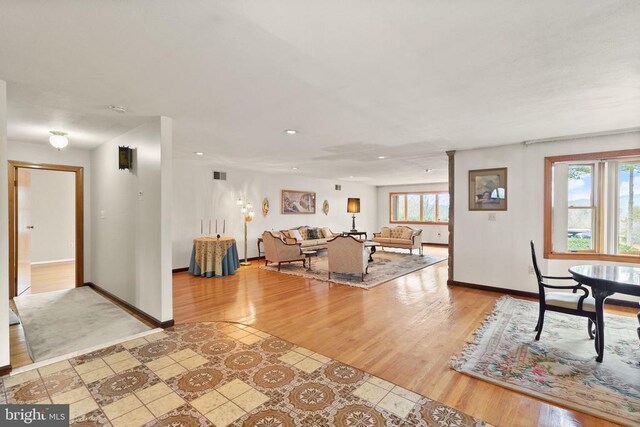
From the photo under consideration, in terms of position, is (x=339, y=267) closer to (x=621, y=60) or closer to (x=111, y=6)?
(x=621, y=60)

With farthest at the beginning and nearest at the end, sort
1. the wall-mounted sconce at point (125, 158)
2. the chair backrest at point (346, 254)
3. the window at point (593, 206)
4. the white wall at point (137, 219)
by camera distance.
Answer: the chair backrest at point (346, 254)
the window at point (593, 206)
the wall-mounted sconce at point (125, 158)
the white wall at point (137, 219)

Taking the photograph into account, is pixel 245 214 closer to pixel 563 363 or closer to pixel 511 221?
pixel 511 221

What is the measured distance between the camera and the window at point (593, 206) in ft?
13.9

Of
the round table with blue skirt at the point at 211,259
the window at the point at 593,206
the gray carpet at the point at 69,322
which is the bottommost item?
the gray carpet at the point at 69,322

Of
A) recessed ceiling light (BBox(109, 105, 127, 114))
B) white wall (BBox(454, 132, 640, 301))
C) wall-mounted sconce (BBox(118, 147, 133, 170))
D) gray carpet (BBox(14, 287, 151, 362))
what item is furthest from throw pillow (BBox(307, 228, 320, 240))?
recessed ceiling light (BBox(109, 105, 127, 114))

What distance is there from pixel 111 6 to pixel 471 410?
322 centimetres

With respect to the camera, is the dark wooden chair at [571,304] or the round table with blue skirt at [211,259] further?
the round table with blue skirt at [211,259]

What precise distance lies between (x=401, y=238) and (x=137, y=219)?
717 cm

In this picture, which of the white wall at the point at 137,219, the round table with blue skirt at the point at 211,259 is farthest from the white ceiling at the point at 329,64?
the round table with blue skirt at the point at 211,259

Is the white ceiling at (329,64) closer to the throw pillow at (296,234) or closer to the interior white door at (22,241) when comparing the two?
the interior white door at (22,241)

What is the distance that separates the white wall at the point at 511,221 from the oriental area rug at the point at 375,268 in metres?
1.44

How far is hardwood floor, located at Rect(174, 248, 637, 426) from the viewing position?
213cm

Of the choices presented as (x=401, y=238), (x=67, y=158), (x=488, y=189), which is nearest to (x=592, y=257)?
(x=488, y=189)

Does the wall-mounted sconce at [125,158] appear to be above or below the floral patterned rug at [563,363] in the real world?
above
